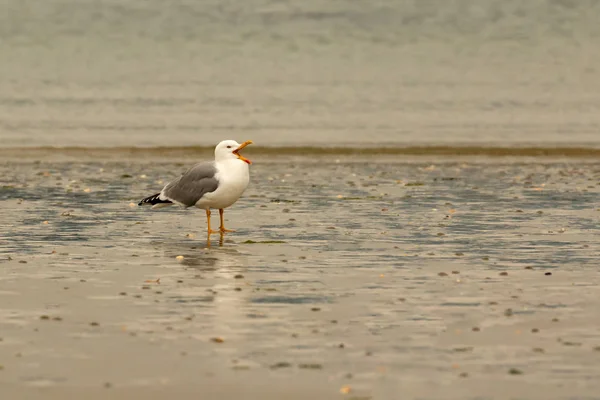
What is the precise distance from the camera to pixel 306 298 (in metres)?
15.0

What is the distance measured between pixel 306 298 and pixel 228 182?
6.32m

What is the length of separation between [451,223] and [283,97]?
4611 centimetres

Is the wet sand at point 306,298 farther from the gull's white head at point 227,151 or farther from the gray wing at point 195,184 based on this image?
the gull's white head at point 227,151

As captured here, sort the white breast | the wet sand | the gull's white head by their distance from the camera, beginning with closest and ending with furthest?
the wet sand
the white breast
the gull's white head

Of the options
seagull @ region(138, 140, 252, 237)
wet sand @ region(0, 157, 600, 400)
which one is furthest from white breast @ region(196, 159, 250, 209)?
wet sand @ region(0, 157, 600, 400)

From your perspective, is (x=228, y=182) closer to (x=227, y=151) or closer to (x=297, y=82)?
(x=227, y=151)

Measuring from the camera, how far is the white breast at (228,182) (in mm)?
21172

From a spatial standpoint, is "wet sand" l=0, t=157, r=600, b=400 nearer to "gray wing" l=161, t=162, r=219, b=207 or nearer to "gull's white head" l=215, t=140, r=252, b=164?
"gray wing" l=161, t=162, r=219, b=207

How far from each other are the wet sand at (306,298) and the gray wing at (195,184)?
20.5 inches

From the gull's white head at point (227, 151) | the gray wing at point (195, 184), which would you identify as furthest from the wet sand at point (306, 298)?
the gull's white head at point (227, 151)

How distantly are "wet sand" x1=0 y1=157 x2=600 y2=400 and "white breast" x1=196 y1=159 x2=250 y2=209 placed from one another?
22.4 inches

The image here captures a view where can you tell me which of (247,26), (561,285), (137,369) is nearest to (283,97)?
(247,26)

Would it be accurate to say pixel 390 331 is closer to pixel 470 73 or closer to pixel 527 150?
pixel 527 150

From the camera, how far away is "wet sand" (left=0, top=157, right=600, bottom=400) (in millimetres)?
11156
